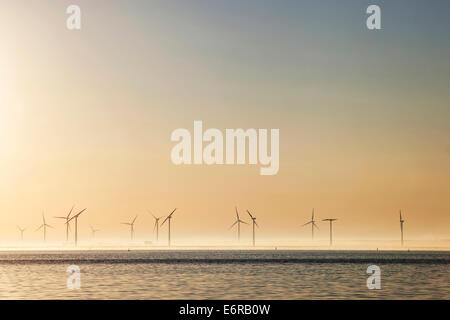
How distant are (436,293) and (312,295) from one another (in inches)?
566

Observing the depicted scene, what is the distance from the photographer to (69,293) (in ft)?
235
